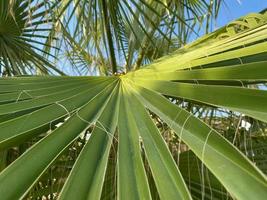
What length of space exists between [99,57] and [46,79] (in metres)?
1.00

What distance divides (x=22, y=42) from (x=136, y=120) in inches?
61.0

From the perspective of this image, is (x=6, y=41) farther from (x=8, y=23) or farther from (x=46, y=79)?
(x=46, y=79)

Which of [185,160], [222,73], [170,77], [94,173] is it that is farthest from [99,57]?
[94,173]

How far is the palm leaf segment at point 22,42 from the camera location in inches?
80.2

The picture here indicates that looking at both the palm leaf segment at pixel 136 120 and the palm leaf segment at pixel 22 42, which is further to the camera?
the palm leaf segment at pixel 22 42

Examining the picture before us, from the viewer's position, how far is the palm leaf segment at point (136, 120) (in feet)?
1.85

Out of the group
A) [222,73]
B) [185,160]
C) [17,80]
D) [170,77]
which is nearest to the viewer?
[222,73]

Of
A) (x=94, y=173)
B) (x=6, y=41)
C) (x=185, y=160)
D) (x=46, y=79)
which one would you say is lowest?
(x=185, y=160)

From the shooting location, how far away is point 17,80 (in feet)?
3.42

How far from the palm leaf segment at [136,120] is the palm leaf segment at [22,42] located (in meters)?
1.02

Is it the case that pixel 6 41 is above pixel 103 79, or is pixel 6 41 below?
above

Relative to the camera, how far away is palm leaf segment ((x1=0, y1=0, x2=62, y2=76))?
80.2 inches

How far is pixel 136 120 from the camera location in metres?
0.79

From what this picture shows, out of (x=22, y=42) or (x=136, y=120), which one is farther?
(x=22, y=42)
